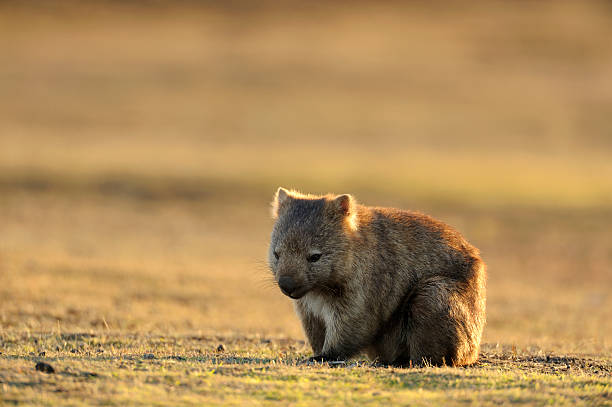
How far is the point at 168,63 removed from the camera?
57938 millimetres

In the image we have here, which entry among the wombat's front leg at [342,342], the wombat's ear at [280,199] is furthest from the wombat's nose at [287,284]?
the wombat's ear at [280,199]

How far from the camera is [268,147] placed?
136ft

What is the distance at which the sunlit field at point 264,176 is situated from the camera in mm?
8422

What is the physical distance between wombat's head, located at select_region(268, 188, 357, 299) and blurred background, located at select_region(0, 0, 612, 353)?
147 inches

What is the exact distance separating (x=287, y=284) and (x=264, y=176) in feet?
80.3

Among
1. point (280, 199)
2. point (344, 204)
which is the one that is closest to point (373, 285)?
point (344, 204)

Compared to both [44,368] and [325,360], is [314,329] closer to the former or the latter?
[325,360]

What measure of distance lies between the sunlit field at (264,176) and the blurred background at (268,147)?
0.14 metres

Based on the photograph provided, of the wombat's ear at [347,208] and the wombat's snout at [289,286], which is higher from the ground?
the wombat's ear at [347,208]

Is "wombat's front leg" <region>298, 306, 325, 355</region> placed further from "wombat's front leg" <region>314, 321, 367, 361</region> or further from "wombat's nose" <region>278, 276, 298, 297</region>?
"wombat's nose" <region>278, 276, 298, 297</region>

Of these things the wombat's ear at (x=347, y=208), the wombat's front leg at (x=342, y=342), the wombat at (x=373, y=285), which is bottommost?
the wombat's front leg at (x=342, y=342)

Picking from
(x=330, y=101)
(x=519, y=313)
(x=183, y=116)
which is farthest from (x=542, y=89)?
(x=519, y=313)

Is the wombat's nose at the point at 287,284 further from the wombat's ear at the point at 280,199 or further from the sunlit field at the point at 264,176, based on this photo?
the wombat's ear at the point at 280,199

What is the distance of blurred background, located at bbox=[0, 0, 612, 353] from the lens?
1786cm
